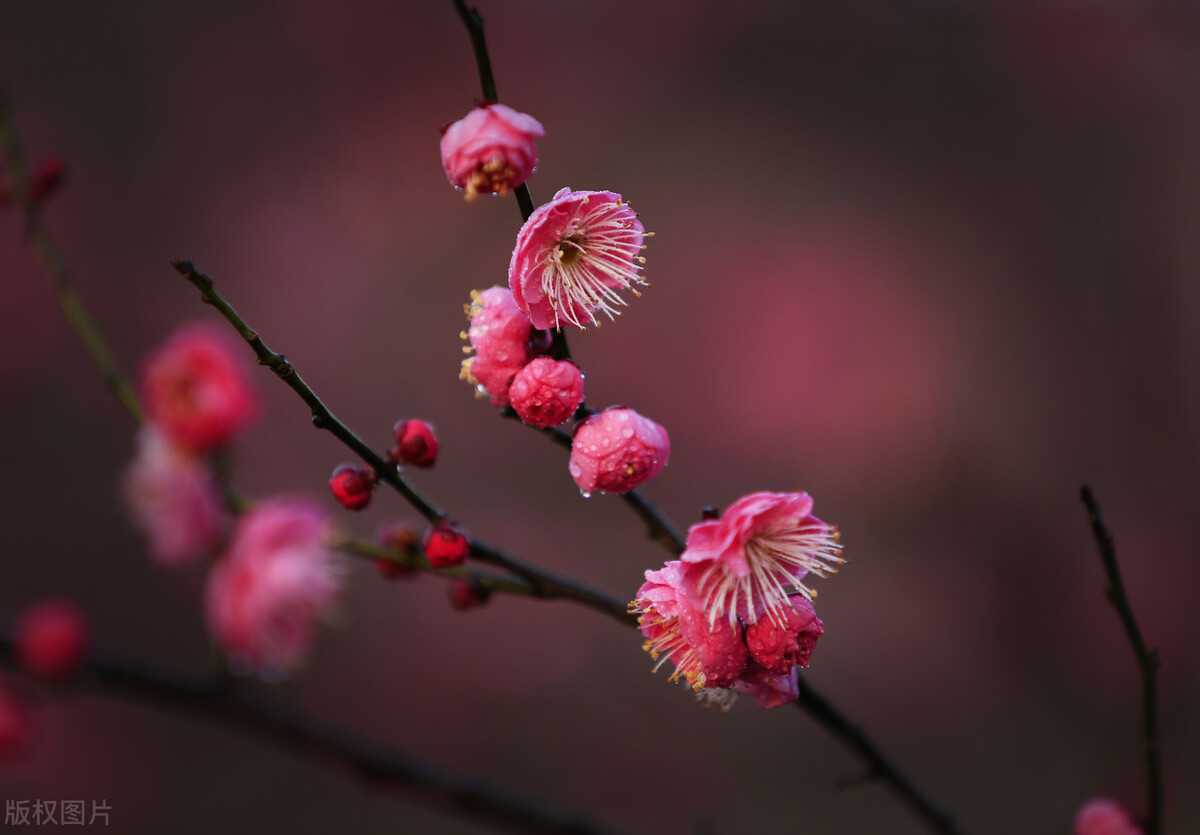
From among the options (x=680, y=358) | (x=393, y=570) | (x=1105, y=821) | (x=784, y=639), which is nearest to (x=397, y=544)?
(x=393, y=570)

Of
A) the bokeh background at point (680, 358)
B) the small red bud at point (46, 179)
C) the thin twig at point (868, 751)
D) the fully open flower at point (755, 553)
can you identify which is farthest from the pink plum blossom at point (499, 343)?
the bokeh background at point (680, 358)

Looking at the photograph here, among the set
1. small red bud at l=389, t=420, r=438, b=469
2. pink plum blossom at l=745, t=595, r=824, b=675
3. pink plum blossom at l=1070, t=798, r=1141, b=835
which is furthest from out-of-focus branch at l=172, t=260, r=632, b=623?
pink plum blossom at l=1070, t=798, r=1141, b=835

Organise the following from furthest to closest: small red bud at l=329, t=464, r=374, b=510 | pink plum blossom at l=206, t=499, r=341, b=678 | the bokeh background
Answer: the bokeh background < pink plum blossom at l=206, t=499, r=341, b=678 < small red bud at l=329, t=464, r=374, b=510

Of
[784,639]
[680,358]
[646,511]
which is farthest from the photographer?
[680,358]

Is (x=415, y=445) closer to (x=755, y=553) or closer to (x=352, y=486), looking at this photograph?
(x=352, y=486)

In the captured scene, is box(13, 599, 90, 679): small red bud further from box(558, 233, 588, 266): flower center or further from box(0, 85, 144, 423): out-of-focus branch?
box(558, 233, 588, 266): flower center

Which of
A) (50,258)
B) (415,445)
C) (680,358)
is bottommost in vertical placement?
(415,445)
